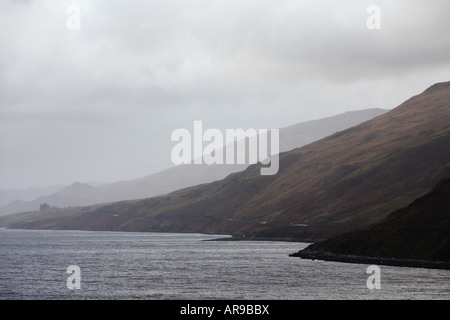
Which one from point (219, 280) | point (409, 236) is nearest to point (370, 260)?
point (409, 236)

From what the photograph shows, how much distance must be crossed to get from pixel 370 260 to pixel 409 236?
428 inches

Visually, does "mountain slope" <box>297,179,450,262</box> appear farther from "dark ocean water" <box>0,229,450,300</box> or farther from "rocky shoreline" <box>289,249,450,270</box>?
"dark ocean water" <box>0,229,450,300</box>

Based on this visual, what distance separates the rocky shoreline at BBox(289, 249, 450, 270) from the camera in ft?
474

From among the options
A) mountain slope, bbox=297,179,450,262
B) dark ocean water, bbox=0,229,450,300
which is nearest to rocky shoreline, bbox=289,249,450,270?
mountain slope, bbox=297,179,450,262

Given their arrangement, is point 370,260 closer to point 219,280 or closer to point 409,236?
point 409,236

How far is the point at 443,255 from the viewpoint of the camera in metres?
147

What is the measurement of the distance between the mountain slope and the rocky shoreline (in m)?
0.54

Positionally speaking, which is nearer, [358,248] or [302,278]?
[302,278]

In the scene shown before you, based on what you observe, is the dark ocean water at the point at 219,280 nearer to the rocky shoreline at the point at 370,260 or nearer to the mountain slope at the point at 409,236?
the rocky shoreline at the point at 370,260

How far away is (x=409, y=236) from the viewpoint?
16350 cm
